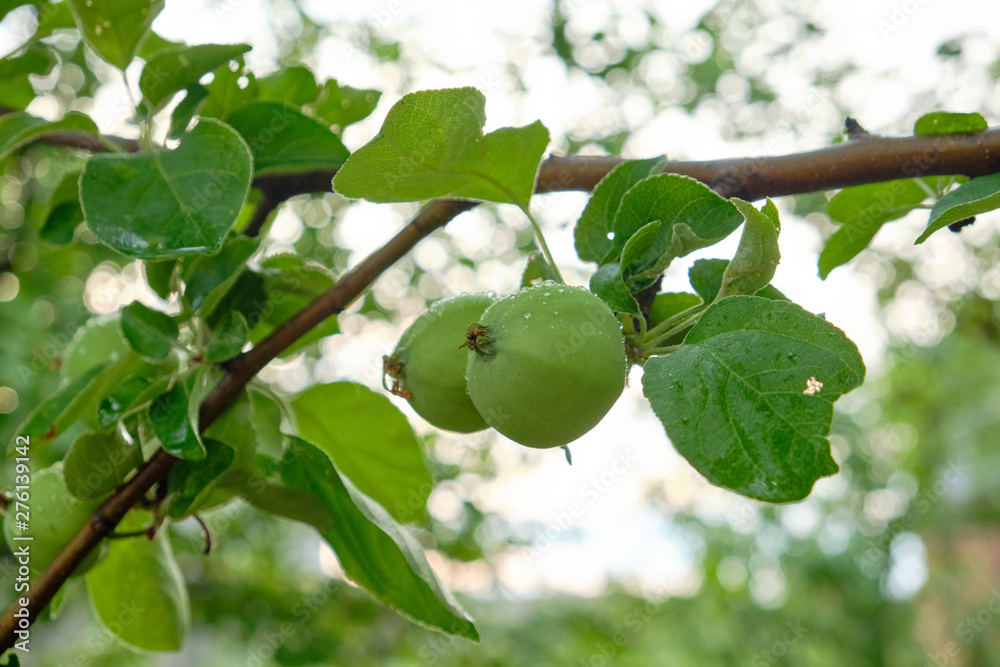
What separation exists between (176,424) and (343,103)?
1.32 feet

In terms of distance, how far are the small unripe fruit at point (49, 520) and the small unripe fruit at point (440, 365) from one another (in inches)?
12.5

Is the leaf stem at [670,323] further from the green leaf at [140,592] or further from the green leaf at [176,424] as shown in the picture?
the green leaf at [140,592]

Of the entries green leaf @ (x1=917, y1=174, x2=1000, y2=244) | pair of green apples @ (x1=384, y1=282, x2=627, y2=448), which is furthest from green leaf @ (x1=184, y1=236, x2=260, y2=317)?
green leaf @ (x1=917, y1=174, x2=1000, y2=244)

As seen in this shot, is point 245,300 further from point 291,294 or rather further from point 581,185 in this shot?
point 581,185

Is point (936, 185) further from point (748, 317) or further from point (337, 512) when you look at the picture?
point (337, 512)

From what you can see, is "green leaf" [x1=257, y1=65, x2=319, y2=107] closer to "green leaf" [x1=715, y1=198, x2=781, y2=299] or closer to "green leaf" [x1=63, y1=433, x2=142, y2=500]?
"green leaf" [x1=63, y1=433, x2=142, y2=500]

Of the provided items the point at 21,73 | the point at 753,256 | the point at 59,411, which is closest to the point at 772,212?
the point at 753,256

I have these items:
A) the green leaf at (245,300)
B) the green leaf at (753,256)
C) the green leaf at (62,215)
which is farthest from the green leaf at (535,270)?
the green leaf at (62,215)

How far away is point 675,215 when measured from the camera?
475 millimetres

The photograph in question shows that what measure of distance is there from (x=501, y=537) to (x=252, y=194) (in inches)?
105

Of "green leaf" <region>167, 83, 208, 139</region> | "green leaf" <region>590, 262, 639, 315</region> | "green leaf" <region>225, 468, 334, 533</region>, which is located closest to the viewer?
"green leaf" <region>590, 262, 639, 315</region>

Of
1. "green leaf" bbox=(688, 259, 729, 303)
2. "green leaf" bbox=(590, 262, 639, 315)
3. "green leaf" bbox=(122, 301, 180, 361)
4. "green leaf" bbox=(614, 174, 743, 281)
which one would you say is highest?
"green leaf" bbox=(614, 174, 743, 281)

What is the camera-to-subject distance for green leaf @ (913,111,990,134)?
0.56 m

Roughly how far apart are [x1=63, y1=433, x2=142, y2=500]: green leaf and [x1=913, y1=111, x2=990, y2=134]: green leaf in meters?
0.68
